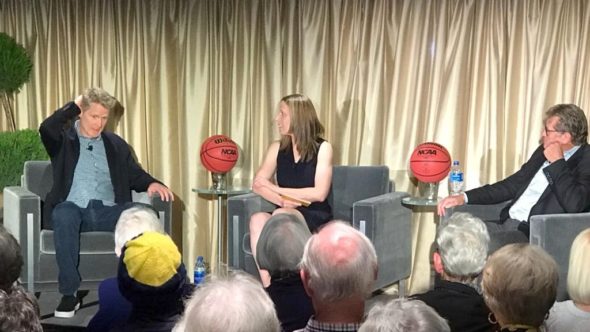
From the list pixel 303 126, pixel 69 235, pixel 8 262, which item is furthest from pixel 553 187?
pixel 8 262

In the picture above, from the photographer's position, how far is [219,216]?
17.7 feet

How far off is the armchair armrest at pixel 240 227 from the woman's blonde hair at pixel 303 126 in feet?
1.38

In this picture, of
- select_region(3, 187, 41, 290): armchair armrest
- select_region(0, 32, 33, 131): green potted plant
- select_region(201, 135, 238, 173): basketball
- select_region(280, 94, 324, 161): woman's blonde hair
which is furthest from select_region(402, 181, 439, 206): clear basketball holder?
select_region(0, 32, 33, 131): green potted plant

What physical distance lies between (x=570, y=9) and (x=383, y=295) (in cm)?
216

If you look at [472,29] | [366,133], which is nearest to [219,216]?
[366,133]

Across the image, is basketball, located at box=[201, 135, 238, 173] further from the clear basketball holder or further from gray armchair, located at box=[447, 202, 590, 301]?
gray armchair, located at box=[447, 202, 590, 301]

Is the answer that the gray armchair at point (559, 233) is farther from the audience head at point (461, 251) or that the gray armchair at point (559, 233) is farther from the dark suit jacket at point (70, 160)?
the dark suit jacket at point (70, 160)

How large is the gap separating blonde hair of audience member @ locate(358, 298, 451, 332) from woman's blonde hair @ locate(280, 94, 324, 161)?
310 cm

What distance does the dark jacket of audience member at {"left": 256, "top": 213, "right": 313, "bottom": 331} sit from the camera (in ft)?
8.53

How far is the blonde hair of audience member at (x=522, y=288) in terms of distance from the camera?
2277 millimetres

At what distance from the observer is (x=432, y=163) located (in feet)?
15.9

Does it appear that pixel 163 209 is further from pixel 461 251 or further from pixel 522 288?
pixel 522 288

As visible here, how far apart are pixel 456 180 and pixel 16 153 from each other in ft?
9.47

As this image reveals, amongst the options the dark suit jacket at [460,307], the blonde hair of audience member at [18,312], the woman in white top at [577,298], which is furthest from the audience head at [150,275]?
the woman in white top at [577,298]
